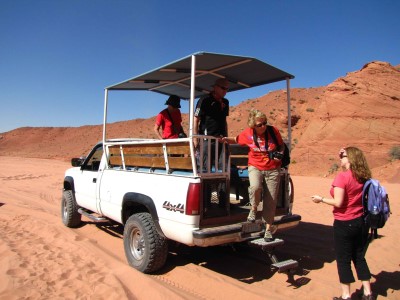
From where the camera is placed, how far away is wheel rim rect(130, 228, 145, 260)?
15.6 ft

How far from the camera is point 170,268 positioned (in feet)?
15.7

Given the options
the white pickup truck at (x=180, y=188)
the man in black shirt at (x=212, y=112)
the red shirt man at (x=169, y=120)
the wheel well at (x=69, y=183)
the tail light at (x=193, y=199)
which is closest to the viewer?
the tail light at (x=193, y=199)

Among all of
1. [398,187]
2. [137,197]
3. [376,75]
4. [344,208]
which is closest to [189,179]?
[137,197]

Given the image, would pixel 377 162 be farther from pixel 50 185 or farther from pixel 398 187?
pixel 50 185

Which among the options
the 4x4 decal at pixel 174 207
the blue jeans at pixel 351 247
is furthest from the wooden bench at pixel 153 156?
the blue jeans at pixel 351 247

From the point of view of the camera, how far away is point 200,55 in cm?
433

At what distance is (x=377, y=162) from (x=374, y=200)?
2064cm

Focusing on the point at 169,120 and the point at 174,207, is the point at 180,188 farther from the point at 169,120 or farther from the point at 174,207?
the point at 169,120

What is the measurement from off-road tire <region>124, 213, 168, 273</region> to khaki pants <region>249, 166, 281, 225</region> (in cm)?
127

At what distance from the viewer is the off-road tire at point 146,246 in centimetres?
443

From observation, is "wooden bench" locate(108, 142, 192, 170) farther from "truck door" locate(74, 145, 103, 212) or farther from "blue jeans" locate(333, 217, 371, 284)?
"blue jeans" locate(333, 217, 371, 284)

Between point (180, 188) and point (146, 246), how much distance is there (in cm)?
99

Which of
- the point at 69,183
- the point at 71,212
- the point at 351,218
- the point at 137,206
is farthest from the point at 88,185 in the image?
the point at 351,218

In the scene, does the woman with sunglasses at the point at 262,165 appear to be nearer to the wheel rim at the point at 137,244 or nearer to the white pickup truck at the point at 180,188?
the white pickup truck at the point at 180,188
